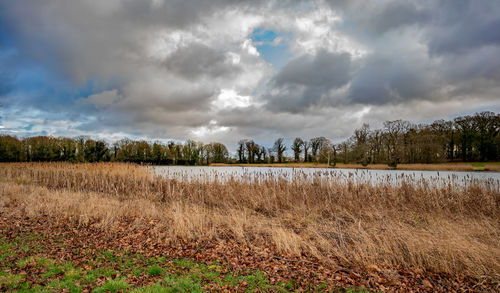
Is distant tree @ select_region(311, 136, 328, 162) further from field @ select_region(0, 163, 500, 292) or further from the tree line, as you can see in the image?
field @ select_region(0, 163, 500, 292)

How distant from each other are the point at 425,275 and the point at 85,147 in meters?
53.6

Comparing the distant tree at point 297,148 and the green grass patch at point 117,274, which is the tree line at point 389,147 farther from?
the green grass patch at point 117,274

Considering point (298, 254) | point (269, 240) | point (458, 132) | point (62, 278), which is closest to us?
point (62, 278)

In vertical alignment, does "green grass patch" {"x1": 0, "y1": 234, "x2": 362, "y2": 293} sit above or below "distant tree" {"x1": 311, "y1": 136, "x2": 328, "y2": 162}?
below

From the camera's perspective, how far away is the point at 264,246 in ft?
21.4

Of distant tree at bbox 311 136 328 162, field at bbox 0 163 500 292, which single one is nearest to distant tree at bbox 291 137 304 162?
distant tree at bbox 311 136 328 162

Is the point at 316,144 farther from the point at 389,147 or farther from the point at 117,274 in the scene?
the point at 117,274

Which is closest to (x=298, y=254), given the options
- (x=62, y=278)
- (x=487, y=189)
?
(x=62, y=278)

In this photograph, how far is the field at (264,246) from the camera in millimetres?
4680

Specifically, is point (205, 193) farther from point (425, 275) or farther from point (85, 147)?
point (85, 147)

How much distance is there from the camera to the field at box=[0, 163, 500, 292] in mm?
4680

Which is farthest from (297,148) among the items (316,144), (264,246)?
(264,246)

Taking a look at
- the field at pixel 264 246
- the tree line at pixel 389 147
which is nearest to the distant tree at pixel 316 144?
the tree line at pixel 389 147

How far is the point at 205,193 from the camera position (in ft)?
43.6
